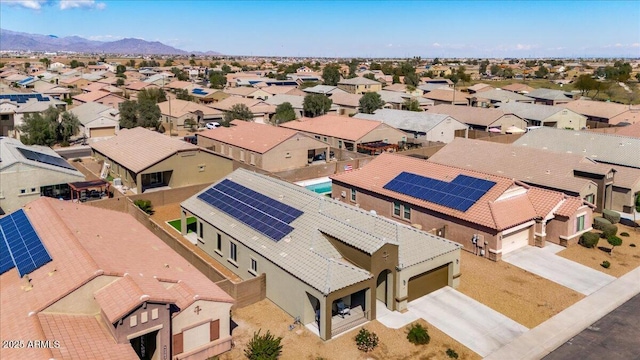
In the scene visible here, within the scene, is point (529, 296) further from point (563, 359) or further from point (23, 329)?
point (23, 329)

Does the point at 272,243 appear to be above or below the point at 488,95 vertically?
below

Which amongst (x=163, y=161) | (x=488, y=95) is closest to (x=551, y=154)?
(x=163, y=161)

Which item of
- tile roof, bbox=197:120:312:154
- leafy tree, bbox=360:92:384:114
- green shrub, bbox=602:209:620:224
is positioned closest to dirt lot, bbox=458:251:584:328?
green shrub, bbox=602:209:620:224

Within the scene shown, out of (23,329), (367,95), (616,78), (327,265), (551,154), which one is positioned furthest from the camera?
(616,78)

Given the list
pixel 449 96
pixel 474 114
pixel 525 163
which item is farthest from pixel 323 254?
pixel 449 96

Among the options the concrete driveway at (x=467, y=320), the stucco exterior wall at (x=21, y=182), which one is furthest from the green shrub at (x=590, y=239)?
the stucco exterior wall at (x=21, y=182)

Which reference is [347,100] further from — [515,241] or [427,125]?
[515,241]

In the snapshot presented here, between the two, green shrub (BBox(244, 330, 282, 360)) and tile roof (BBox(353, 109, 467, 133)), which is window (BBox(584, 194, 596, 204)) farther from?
green shrub (BBox(244, 330, 282, 360))
